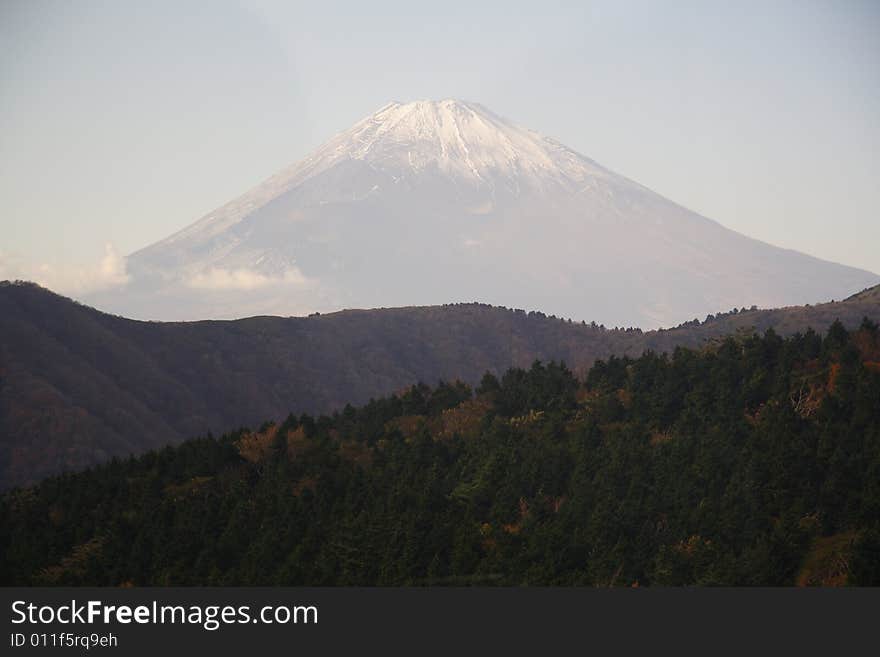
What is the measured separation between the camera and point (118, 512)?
66500mm

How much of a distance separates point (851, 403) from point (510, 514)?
15328 mm

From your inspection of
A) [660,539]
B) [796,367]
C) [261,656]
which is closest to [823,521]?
[660,539]

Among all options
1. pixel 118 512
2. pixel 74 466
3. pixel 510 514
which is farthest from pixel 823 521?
pixel 74 466

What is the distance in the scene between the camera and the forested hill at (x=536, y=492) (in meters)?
46.2

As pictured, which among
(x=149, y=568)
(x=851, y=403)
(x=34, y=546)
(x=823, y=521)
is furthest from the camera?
(x=34, y=546)

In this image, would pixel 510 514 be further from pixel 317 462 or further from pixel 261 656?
pixel 261 656

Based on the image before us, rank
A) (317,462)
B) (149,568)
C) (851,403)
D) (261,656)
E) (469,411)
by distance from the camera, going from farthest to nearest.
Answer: (469,411), (317,462), (149,568), (851,403), (261,656)

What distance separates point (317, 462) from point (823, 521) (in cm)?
3160

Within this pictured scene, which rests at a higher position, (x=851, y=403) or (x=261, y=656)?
(x=851, y=403)

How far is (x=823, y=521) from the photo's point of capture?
46.1m

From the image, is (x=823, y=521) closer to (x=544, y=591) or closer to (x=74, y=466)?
(x=544, y=591)

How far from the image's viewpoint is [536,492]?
5750 centimetres

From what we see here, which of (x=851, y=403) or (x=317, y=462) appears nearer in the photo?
(x=851, y=403)

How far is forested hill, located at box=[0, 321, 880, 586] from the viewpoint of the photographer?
152 ft
